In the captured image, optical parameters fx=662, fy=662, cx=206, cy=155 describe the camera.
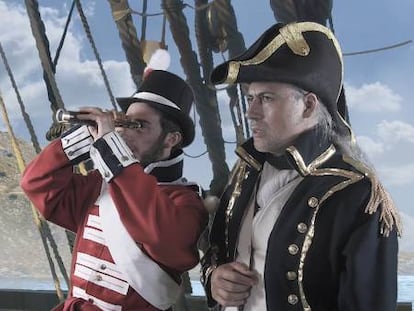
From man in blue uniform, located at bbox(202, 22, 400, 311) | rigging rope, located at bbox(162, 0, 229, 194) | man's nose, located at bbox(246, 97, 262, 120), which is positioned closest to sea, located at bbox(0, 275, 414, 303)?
rigging rope, located at bbox(162, 0, 229, 194)

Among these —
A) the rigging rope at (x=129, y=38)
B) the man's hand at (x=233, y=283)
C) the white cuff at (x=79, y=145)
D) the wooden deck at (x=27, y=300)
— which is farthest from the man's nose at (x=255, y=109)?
the wooden deck at (x=27, y=300)

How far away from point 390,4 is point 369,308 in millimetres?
1259

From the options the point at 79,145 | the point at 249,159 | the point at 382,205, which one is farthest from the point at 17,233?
the point at 382,205

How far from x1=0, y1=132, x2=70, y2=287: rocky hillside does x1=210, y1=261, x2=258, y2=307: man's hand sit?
6.09 ft

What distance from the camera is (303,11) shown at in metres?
1.70

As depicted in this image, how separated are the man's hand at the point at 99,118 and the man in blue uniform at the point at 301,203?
251 mm

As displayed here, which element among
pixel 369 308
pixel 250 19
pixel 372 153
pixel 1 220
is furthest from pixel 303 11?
pixel 1 220

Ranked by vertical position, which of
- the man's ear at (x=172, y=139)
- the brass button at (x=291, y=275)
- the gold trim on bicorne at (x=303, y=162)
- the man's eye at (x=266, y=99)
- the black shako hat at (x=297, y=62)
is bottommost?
the brass button at (x=291, y=275)

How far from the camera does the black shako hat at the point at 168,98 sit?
4.49 feet

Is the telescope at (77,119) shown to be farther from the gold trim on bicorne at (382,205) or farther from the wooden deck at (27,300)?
the wooden deck at (27,300)

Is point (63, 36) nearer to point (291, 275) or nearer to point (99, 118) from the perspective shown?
point (99, 118)

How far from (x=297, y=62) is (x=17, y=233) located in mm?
2323

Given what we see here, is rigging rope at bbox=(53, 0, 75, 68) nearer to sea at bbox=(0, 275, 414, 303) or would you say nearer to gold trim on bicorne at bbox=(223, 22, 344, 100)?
sea at bbox=(0, 275, 414, 303)

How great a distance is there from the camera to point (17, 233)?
9.95 ft
